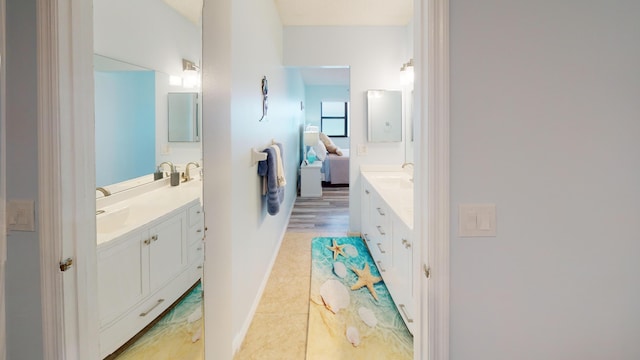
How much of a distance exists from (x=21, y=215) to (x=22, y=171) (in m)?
0.13

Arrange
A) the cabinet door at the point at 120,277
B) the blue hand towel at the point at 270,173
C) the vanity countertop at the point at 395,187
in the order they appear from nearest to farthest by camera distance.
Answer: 1. the cabinet door at the point at 120,277
2. the vanity countertop at the point at 395,187
3. the blue hand towel at the point at 270,173

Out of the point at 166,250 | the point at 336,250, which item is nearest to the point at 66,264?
the point at 166,250

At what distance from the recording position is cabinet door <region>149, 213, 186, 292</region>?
5.35 feet

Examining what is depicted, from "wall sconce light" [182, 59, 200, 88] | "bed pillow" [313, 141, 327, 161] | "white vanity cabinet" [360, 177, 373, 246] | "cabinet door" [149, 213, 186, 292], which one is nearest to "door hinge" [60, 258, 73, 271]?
"cabinet door" [149, 213, 186, 292]

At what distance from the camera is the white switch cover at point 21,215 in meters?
1.05

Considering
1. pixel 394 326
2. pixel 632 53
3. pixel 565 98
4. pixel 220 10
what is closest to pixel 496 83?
pixel 565 98

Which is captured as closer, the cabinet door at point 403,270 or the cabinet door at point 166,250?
the cabinet door at point 166,250

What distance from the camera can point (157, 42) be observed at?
1.65 metres

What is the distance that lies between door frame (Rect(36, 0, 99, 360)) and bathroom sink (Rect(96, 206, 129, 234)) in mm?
315

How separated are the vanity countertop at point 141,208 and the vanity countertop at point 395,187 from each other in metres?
1.23

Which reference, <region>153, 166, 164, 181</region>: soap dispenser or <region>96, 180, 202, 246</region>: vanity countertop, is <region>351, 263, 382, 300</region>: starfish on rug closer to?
<region>96, 180, 202, 246</region>: vanity countertop

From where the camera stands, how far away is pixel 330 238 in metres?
4.32

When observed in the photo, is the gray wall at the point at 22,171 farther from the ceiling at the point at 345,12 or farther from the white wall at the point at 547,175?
the ceiling at the point at 345,12

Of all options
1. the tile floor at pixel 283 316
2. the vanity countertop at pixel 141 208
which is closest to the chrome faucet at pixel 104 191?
the vanity countertop at pixel 141 208
